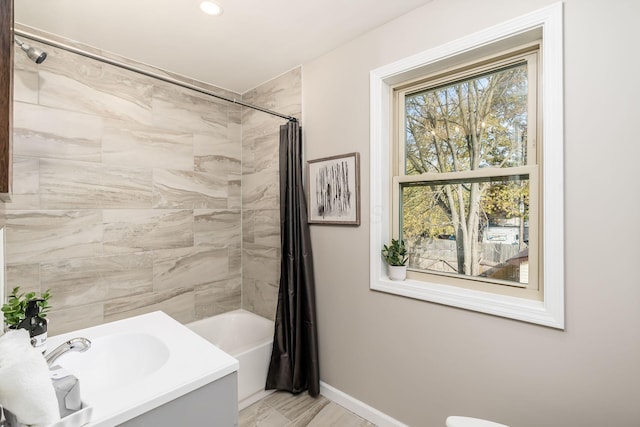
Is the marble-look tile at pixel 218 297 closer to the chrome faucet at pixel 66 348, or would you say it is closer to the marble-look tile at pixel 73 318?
the marble-look tile at pixel 73 318

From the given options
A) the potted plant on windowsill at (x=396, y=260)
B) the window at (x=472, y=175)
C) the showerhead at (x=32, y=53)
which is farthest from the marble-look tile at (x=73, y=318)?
the window at (x=472, y=175)

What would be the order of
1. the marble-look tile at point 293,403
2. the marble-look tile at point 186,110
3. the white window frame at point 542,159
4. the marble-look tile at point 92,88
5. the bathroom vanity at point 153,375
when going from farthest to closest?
the marble-look tile at point 186,110 < the marble-look tile at point 293,403 < the marble-look tile at point 92,88 < the white window frame at point 542,159 < the bathroom vanity at point 153,375

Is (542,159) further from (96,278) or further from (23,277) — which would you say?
(23,277)

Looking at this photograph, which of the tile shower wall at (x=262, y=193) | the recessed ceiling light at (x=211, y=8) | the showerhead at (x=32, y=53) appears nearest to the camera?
the showerhead at (x=32, y=53)

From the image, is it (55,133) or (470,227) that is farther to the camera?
(55,133)

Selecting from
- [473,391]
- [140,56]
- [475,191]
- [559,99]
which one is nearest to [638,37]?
[559,99]

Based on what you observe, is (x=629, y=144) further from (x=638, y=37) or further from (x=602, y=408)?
(x=602, y=408)

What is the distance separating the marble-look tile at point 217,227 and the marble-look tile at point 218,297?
1.17 feet

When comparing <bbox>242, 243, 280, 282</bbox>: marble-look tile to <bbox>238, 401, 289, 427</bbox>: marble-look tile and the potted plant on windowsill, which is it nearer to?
<bbox>238, 401, 289, 427</bbox>: marble-look tile

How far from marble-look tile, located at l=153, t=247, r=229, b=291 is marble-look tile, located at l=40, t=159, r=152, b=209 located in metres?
0.45

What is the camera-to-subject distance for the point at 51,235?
1872mm

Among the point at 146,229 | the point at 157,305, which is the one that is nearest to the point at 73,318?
the point at 157,305

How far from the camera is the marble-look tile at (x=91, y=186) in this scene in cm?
186

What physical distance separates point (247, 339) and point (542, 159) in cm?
253
